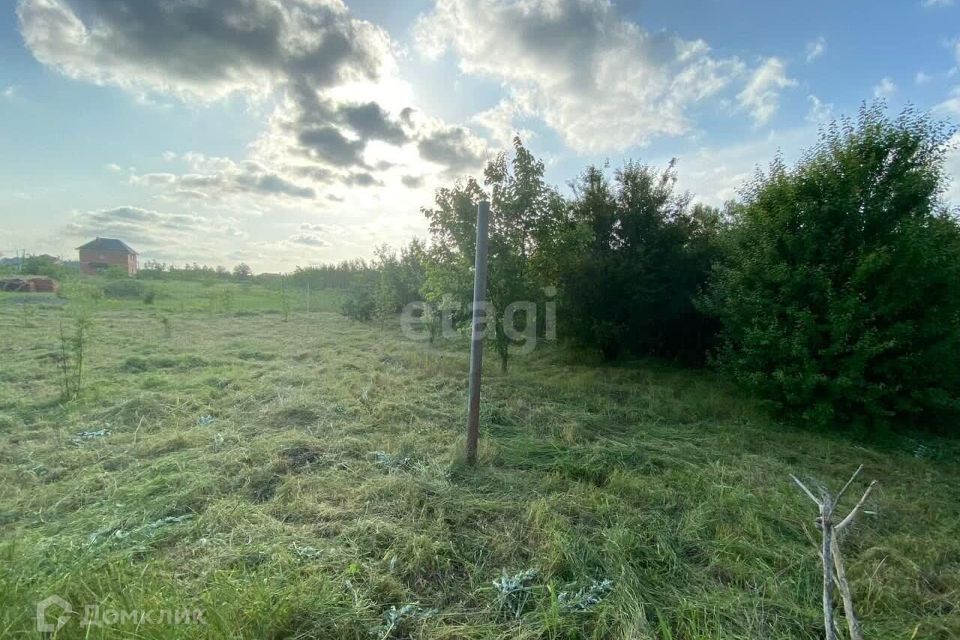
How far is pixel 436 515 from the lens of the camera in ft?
9.20

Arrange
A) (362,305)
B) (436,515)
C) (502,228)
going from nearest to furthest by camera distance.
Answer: (436,515) → (502,228) → (362,305)

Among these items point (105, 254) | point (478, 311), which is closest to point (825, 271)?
point (478, 311)

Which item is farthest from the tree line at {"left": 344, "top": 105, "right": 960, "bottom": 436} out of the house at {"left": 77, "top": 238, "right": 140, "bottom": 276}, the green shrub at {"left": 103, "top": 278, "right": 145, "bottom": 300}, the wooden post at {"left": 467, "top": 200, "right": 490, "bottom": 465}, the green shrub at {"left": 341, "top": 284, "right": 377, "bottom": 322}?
the house at {"left": 77, "top": 238, "right": 140, "bottom": 276}

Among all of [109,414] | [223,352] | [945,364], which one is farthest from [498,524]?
[223,352]

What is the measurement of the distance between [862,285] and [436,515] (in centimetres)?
529

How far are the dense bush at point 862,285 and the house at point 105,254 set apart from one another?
4472 centimetres

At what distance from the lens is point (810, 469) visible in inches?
152

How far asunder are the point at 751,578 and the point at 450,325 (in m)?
6.95

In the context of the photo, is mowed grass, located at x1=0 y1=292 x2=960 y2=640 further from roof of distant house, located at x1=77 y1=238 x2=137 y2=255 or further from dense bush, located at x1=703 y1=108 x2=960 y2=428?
roof of distant house, located at x1=77 y1=238 x2=137 y2=255

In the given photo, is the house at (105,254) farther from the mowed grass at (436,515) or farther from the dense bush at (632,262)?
the dense bush at (632,262)

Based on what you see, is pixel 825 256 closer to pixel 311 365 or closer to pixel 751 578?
pixel 751 578

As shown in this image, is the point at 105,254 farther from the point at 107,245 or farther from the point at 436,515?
the point at 436,515

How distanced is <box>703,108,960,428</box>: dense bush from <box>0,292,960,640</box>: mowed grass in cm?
59

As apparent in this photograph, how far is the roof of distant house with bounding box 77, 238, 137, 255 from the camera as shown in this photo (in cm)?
3541
